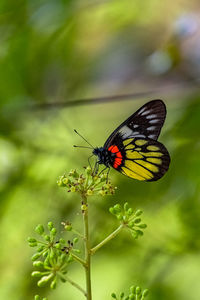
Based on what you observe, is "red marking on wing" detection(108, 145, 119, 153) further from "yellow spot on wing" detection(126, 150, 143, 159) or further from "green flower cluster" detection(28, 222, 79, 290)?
"green flower cluster" detection(28, 222, 79, 290)

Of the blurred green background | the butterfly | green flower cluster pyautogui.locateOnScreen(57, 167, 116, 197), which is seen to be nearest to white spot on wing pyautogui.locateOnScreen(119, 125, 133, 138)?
the butterfly

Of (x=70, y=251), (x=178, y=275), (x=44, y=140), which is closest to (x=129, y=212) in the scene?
(x=70, y=251)

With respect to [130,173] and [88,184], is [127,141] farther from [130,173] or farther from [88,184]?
[88,184]

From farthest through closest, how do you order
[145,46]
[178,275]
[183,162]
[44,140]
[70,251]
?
[145,46] → [44,140] → [183,162] → [178,275] → [70,251]

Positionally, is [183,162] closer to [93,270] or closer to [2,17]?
[93,270]

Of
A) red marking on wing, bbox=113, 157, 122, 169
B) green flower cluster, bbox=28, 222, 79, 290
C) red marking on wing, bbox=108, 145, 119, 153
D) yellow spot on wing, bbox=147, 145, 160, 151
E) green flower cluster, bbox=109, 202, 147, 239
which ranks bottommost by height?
green flower cluster, bbox=28, 222, 79, 290

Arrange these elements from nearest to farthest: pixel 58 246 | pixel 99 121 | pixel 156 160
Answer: pixel 58 246
pixel 156 160
pixel 99 121

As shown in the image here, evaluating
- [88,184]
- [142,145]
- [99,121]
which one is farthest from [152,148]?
[99,121]
